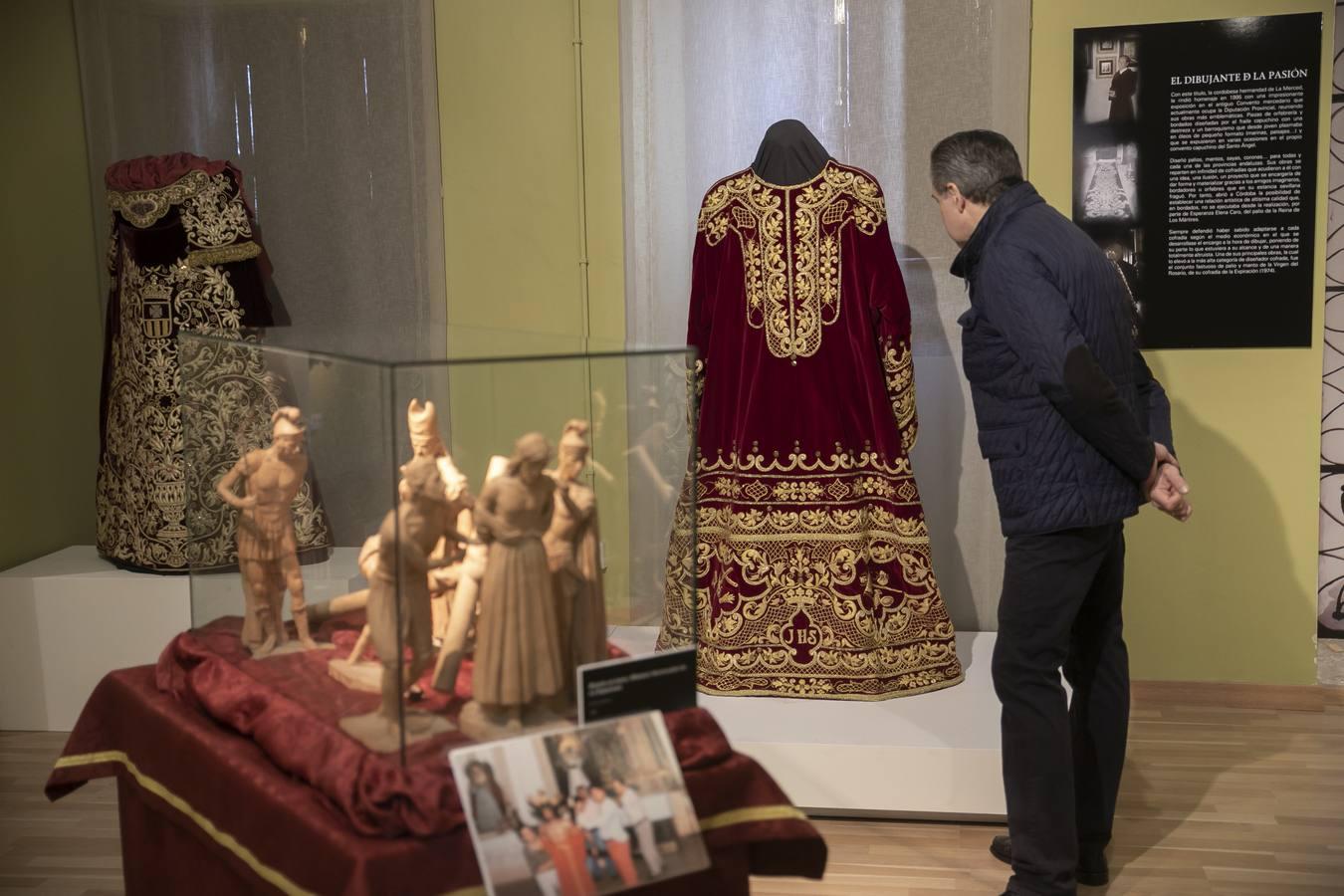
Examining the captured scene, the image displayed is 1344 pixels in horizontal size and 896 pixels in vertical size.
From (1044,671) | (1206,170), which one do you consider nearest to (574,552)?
(1044,671)

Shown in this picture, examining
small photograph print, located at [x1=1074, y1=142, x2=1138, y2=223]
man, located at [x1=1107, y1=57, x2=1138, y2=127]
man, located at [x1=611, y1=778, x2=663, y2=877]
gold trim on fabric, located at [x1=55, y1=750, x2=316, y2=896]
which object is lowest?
gold trim on fabric, located at [x1=55, y1=750, x2=316, y2=896]

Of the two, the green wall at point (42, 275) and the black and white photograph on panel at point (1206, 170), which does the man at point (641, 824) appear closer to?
the black and white photograph on panel at point (1206, 170)

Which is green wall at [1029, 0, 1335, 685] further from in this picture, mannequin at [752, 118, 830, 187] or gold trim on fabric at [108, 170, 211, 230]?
gold trim on fabric at [108, 170, 211, 230]

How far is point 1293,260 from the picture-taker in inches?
160

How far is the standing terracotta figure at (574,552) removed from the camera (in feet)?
5.96

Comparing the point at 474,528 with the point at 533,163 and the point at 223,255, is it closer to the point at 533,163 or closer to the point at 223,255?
the point at 223,255

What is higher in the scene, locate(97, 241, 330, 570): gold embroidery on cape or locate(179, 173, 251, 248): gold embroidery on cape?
locate(179, 173, 251, 248): gold embroidery on cape

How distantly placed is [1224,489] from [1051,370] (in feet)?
6.42

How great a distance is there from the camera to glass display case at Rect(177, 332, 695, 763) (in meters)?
1.75

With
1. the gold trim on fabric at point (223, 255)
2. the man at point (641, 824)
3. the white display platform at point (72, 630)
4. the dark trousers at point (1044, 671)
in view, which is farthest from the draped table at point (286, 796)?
the gold trim on fabric at point (223, 255)

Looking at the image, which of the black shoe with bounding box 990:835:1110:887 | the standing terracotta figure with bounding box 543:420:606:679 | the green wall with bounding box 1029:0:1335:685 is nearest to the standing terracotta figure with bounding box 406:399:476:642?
the standing terracotta figure with bounding box 543:420:606:679

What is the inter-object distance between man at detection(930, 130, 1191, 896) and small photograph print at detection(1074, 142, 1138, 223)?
4.86ft

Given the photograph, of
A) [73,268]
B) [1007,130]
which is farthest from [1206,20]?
[73,268]

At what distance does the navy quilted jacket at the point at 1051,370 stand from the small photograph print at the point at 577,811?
1172mm
